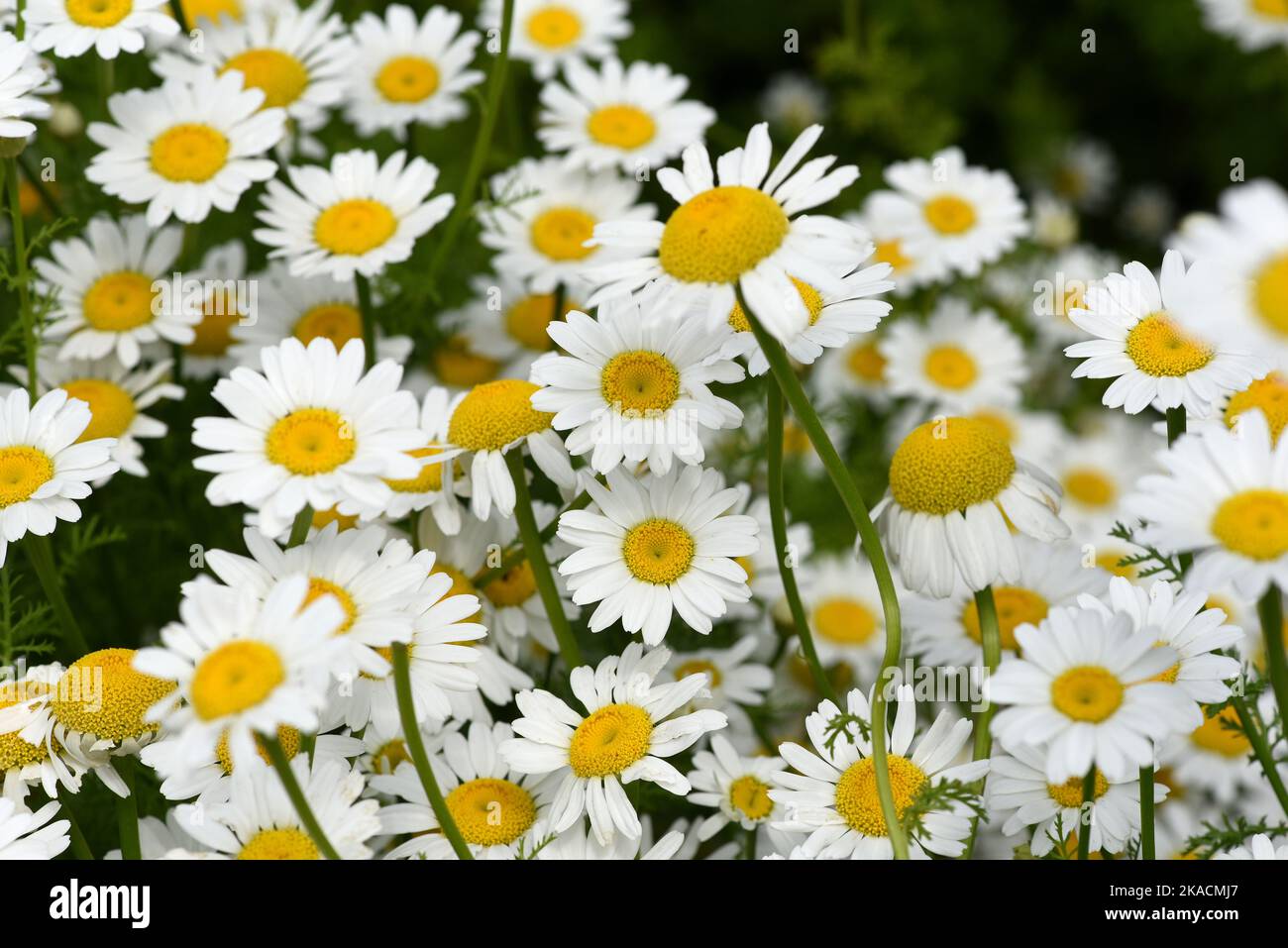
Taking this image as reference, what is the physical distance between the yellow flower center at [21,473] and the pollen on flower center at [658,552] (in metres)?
0.52

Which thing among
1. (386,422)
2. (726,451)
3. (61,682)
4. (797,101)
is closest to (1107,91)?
(797,101)

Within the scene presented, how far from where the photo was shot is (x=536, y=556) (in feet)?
3.96

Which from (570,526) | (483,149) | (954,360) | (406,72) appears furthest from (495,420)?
(954,360)

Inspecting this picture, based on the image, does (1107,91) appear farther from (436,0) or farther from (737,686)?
(737,686)

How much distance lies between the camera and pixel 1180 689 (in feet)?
3.17

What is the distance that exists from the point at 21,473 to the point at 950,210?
4.31ft

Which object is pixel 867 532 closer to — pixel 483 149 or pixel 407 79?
pixel 483 149

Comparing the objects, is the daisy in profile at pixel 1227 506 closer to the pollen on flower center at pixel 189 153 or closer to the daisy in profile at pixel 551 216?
the daisy in profile at pixel 551 216

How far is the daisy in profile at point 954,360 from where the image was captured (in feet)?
6.59

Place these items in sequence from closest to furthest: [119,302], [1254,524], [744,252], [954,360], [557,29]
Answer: [1254,524] < [744,252] < [119,302] < [557,29] < [954,360]

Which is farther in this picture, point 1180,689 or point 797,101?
point 797,101

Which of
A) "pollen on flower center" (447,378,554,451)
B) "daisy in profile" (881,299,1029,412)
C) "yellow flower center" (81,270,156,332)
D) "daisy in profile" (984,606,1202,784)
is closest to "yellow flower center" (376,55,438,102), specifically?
"yellow flower center" (81,270,156,332)
